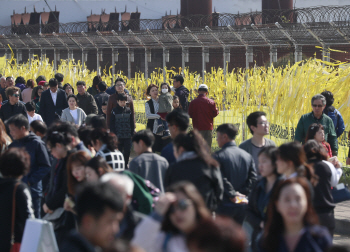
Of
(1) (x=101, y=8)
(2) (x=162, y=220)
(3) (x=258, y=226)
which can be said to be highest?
(1) (x=101, y=8)

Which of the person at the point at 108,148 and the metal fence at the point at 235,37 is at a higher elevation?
the metal fence at the point at 235,37

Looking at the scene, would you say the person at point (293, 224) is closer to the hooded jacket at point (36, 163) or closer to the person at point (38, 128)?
the hooded jacket at point (36, 163)

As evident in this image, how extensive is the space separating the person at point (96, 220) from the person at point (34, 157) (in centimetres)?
286

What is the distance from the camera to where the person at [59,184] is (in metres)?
4.45

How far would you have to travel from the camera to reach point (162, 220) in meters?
2.82

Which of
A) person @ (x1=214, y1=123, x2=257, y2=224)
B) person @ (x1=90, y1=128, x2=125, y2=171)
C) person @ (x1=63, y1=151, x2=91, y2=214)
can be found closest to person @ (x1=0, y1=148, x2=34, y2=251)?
person @ (x1=63, y1=151, x2=91, y2=214)

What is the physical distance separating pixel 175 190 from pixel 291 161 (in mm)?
1416

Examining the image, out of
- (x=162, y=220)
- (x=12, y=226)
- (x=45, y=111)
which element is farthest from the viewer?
(x=45, y=111)

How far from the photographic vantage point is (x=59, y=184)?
184 inches

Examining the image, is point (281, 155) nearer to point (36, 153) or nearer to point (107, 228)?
point (107, 228)

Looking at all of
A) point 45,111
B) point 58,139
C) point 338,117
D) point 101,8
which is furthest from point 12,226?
point 101,8

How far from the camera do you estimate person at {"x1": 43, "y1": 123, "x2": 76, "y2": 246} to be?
4.45m

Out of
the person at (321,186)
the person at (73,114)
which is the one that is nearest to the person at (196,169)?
the person at (321,186)

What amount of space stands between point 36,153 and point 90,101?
452cm
